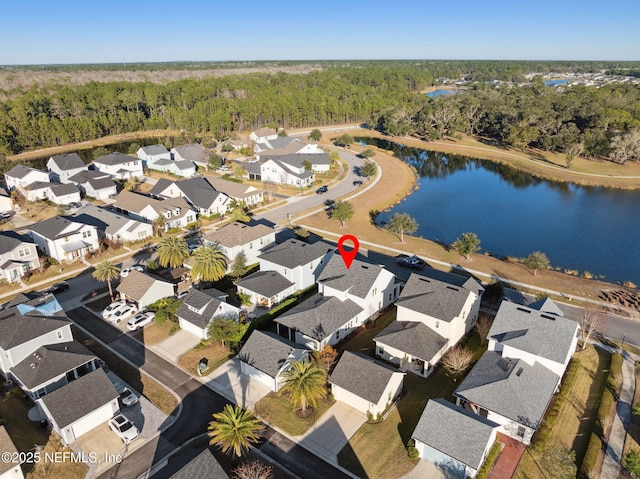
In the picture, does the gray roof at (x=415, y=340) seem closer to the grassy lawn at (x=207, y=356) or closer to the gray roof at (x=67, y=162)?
the grassy lawn at (x=207, y=356)

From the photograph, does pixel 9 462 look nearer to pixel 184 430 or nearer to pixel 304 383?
pixel 184 430

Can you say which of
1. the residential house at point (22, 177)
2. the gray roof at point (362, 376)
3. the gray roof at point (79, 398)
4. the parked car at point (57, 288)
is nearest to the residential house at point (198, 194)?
the residential house at point (22, 177)

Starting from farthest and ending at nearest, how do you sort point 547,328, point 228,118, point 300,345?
1. point 228,118
2. point 300,345
3. point 547,328

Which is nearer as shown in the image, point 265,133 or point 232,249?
point 232,249

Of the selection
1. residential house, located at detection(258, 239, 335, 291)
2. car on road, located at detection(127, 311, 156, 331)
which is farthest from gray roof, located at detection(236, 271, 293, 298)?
car on road, located at detection(127, 311, 156, 331)

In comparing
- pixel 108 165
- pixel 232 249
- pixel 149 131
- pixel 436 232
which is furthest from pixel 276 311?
pixel 149 131

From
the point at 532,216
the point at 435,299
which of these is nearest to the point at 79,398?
the point at 435,299

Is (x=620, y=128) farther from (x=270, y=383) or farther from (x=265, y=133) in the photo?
(x=270, y=383)
